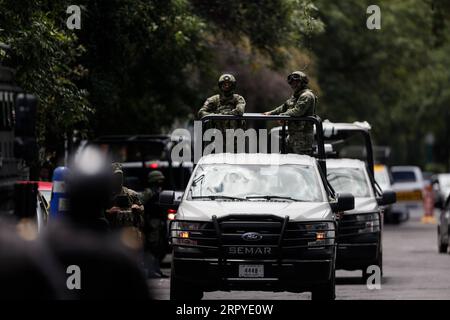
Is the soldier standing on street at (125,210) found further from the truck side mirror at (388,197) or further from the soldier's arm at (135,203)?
the truck side mirror at (388,197)

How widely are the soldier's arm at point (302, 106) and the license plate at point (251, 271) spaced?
3.15 metres

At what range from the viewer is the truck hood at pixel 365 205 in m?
19.1

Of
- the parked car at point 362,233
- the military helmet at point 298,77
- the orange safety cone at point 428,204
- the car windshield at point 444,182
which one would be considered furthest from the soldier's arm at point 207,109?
the car windshield at point 444,182

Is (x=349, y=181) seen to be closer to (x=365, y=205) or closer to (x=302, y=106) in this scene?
(x=365, y=205)

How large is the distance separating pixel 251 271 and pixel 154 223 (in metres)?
7.67

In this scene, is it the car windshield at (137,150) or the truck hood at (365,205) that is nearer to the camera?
the truck hood at (365,205)

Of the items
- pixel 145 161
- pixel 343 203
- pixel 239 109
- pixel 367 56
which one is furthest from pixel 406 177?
pixel 343 203

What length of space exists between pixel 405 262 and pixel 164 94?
806 centimetres

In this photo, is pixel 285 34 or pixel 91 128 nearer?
pixel 91 128

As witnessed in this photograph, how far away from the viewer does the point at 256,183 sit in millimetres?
14703

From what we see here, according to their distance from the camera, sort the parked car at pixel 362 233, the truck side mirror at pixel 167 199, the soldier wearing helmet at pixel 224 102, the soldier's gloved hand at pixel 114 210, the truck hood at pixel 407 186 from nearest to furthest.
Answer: the truck side mirror at pixel 167 199 → the soldier's gloved hand at pixel 114 210 → the soldier wearing helmet at pixel 224 102 → the parked car at pixel 362 233 → the truck hood at pixel 407 186

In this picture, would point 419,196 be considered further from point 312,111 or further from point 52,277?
point 52,277
